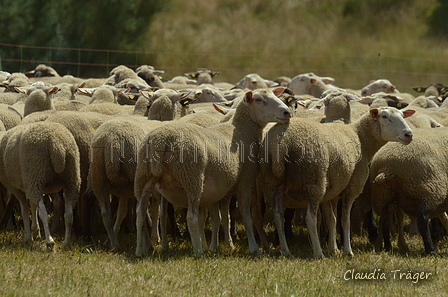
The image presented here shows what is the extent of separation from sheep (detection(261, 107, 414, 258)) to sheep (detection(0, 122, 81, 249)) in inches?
72.6

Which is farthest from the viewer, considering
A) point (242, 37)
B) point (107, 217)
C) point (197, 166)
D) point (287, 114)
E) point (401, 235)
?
point (242, 37)

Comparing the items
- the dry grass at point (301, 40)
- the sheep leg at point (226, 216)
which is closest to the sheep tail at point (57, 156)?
the sheep leg at point (226, 216)

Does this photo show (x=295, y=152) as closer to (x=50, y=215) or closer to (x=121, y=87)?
(x=50, y=215)

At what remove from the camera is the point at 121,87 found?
11.7 m

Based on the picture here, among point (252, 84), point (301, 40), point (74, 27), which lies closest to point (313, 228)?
point (252, 84)

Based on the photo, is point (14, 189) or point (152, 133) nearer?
point (152, 133)

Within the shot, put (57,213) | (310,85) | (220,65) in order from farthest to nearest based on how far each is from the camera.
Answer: (220,65) < (310,85) < (57,213)

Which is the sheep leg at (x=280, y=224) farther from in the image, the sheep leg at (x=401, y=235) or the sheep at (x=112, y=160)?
the sheep leg at (x=401, y=235)

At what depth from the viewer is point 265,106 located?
711 centimetres

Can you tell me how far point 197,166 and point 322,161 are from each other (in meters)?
1.25

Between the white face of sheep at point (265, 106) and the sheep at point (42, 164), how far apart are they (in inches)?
72.8

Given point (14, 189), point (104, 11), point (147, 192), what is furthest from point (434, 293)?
point (104, 11)

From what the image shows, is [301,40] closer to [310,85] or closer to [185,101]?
[310,85]

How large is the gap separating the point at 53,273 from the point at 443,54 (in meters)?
25.2
